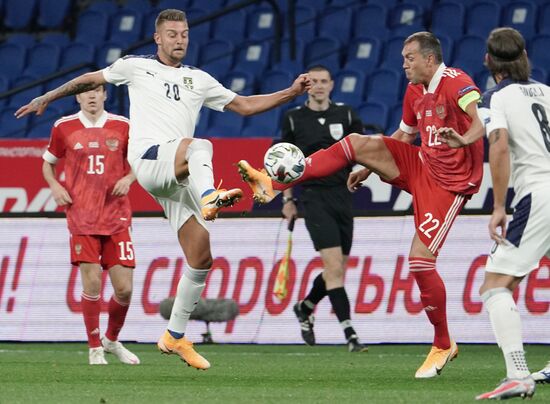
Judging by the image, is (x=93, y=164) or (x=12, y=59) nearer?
(x=93, y=164)

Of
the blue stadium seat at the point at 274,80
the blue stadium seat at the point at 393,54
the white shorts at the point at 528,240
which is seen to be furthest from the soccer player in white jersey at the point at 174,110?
the blue stadium seat at the point at 393,54

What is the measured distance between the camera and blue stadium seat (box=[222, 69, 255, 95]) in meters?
17.9

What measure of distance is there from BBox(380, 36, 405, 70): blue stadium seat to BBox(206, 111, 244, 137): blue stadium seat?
207 cm

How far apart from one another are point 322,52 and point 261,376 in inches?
384

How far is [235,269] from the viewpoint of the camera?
13406mm

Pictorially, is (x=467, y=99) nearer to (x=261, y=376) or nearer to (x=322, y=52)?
(x=261, y=376)

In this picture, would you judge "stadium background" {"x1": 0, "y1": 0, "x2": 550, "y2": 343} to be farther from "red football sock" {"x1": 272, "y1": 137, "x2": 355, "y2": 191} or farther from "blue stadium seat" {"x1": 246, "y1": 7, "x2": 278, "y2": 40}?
"red football sock" {"x1": 272, "y1": 137, "x2": 355, "y2": 191}

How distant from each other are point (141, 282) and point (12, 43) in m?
8.22

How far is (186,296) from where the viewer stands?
9.56 m

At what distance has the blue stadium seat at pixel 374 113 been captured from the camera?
16328 mm

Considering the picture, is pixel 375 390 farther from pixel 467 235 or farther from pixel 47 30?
pixel 47 30

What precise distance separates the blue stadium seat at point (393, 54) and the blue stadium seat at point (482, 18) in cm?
93

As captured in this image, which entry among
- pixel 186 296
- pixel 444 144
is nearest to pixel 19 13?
pixel 186 296

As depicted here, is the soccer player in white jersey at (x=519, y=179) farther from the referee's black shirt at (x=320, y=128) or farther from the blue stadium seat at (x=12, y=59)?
the blue stadium seat at (x=12, y=59)
